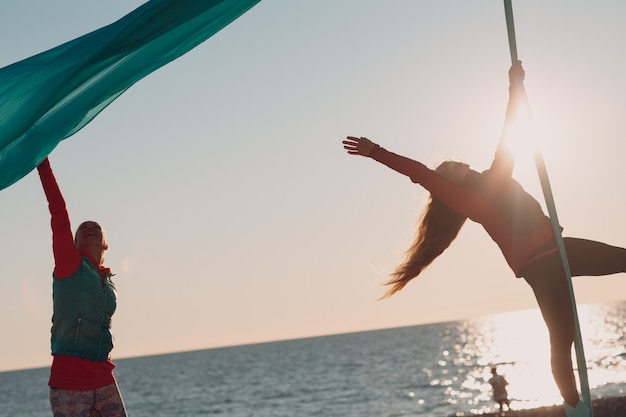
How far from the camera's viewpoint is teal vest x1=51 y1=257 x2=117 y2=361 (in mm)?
5480

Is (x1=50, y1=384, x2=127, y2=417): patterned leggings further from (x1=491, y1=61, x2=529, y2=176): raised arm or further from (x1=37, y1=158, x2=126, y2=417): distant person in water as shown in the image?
(x1=491, y1=61, x2=529, y2=176): raised arm

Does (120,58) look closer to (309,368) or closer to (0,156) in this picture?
(0,156)

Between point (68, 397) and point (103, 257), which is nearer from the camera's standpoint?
point (68, 397)

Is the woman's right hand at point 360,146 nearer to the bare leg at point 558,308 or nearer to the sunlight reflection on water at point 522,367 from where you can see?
the bare leg at point 558,308

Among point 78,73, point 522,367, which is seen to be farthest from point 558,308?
point 522,367

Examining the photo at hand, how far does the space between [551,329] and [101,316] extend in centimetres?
271

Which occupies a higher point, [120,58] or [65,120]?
[120,58]

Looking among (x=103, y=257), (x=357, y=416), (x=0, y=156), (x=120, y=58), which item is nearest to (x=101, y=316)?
(x=103, y=257)

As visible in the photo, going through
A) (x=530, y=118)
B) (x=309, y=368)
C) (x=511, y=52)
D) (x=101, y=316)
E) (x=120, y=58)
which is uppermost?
(x=309, y=368)

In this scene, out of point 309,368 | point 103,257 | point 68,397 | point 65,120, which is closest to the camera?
point 68,397

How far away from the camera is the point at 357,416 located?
57.3m

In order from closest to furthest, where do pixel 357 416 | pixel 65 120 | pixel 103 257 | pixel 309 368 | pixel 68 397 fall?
pixel 68 397, pixel 103 257, pixel 65 120, pixel 357 416, pixel 309 368

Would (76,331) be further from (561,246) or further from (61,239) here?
(561,246)

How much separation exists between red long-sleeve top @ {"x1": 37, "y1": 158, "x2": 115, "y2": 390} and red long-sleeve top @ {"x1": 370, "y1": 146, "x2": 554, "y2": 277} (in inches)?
73.6
